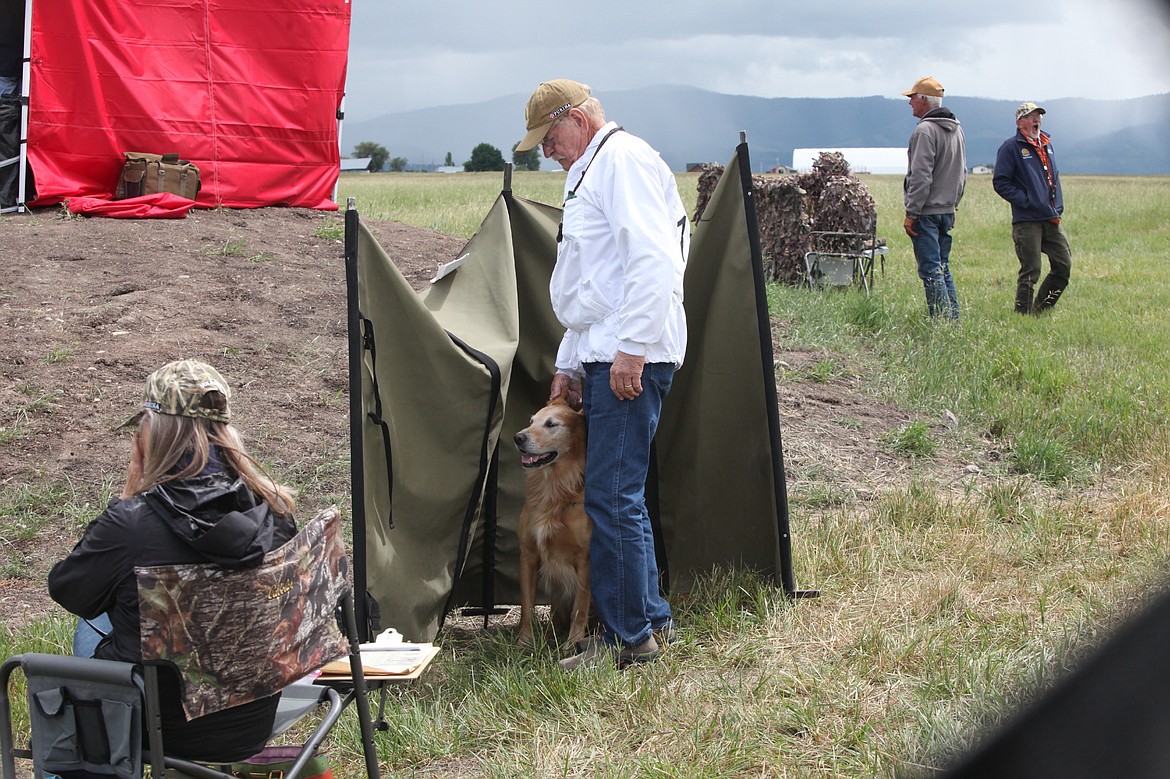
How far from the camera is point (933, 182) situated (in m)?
10.3

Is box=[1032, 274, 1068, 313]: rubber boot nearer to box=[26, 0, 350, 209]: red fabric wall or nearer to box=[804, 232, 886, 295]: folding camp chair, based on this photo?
box=[804, 232, 886, 295]: folding camp chair

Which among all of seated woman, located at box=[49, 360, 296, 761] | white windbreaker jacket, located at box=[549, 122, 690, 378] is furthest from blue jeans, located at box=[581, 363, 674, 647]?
seated woman, located at box=[49, 360, 296, 761]

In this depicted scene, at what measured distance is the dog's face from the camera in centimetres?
434

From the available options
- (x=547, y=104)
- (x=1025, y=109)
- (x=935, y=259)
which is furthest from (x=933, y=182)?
(x=547, y=104)

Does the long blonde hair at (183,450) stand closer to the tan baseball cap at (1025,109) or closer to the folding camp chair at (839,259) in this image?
the tan baseball cap at (1025,109)

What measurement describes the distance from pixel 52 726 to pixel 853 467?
5093mm

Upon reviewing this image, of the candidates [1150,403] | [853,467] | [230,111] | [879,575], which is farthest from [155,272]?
→ [1150,403]

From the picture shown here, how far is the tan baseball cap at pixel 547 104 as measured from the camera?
408cm

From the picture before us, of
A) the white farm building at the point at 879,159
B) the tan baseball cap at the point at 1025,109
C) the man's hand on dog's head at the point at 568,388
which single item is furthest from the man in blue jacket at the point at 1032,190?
the white farm building at the point at 879,159

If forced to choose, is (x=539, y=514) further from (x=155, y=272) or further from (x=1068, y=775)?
(x=155, y=272)

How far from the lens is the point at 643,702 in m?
3.82

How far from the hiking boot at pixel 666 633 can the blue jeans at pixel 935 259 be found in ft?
22.4

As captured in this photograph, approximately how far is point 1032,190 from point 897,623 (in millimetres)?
7471

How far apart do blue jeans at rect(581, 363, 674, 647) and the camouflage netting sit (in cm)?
991
